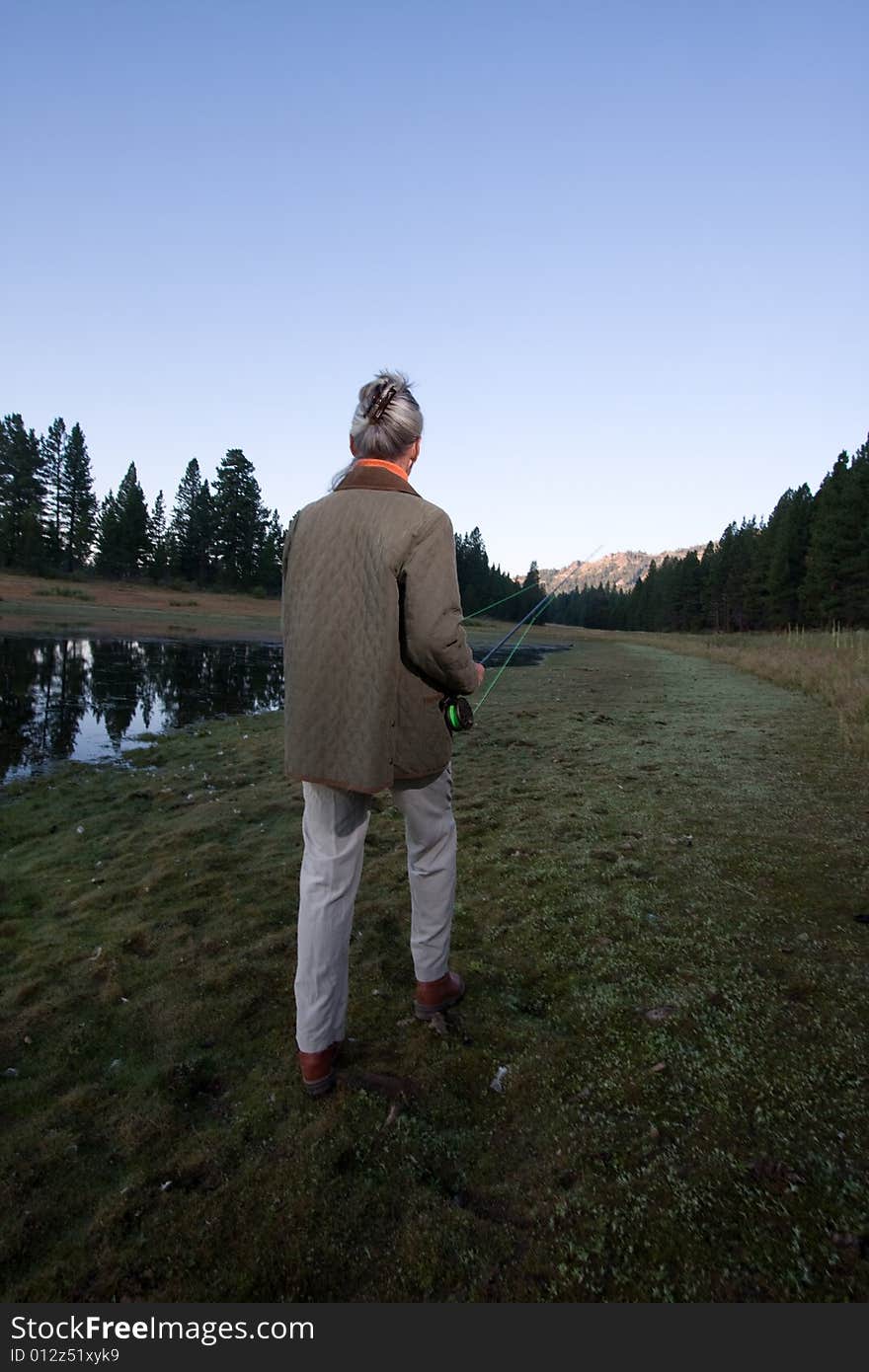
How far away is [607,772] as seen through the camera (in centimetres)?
706

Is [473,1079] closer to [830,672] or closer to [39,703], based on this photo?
[39,703]

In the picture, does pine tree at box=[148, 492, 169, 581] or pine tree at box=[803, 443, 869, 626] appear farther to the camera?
pine tree at box=[148, 492, 169, 581]

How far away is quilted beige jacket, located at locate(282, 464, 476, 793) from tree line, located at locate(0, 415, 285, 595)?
64.1m

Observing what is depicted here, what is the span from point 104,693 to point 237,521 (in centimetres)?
5798

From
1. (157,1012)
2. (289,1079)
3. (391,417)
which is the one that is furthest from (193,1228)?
(391,417)

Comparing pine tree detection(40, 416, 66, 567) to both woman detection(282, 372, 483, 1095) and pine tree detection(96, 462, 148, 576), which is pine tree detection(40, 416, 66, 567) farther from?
woman detection(282, 372, 483, 1095)

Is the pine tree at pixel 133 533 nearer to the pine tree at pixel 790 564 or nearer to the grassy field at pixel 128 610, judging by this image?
the grassy field at pixel 128 610

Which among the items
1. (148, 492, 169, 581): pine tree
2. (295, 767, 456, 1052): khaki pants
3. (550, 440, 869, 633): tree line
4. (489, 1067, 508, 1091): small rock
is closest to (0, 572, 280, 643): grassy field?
(148, 492, 169, 581): pine tree

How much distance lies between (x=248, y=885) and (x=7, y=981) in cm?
145

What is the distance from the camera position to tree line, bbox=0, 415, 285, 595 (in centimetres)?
6262

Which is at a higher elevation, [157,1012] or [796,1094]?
[796,1094]

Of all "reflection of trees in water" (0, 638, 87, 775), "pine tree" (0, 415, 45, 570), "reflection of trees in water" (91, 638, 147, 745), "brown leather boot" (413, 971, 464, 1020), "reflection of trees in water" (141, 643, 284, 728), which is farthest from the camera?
"pine tree" (0, 415, 45, 570)

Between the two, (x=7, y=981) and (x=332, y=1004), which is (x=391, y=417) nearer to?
(x=332, y=1004)

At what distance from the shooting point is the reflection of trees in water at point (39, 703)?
888 centimetres
